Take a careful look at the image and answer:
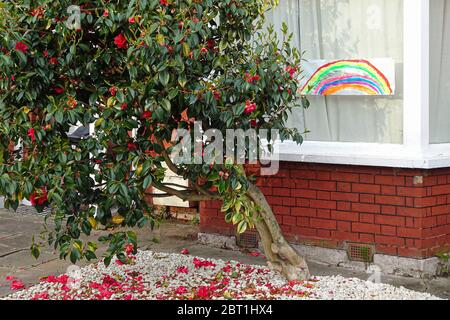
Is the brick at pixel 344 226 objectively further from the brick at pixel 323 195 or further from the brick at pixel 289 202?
the brick at pixel 289 202

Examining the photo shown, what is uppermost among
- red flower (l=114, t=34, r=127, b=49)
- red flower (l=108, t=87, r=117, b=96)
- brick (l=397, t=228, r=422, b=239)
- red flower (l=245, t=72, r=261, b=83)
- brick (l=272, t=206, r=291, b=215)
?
red flower (l=114, t=34, r=127, b=49)

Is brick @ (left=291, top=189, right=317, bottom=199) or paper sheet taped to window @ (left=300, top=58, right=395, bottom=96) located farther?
brick @ (left=291, top=189, right=317, bottom=199)

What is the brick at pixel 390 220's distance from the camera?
20.5ft

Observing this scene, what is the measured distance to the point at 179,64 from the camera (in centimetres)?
463

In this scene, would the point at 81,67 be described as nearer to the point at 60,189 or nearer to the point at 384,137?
the point at 60,189

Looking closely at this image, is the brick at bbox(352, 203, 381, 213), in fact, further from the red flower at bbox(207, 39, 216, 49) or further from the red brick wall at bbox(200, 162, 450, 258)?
the red flower at bbox(207, 39, 216, 49)

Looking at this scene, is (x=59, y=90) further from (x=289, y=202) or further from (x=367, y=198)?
(x=367, y=198)

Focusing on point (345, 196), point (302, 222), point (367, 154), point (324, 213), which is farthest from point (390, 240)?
point (302, 222)

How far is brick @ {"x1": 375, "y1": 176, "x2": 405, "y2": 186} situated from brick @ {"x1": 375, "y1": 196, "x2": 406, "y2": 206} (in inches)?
4.9

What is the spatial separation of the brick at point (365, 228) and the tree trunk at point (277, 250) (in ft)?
2.88

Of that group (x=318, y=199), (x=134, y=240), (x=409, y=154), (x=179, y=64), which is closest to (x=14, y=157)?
(x=134, y=240)

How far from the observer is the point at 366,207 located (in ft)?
21.1

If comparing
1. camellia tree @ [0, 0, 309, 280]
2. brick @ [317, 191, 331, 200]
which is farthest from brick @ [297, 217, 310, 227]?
camellia tree @ [0, 0, 309, 280]

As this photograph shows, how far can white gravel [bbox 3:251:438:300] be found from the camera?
550 centimetres
